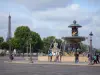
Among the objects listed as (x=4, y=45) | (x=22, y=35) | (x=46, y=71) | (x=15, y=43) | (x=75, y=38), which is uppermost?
Result: (x=22, y=35)

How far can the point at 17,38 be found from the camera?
140 meters

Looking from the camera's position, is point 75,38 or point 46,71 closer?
Result: point 46,71

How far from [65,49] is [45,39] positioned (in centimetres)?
11547

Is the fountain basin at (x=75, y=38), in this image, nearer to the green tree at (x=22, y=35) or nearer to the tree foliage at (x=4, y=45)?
the green tree at (x=22, y=35)

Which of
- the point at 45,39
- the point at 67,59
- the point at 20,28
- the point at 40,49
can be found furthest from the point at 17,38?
the point at 67,59

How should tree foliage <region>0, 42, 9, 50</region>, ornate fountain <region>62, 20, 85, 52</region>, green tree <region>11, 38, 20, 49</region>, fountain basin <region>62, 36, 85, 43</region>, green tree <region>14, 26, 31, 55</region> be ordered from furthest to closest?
tree foliage <region>0, 42, 9, 50</region> → green tree <region>14, 26, 31, 55</region> → green tree <region>11, 38, 20, 49</region> → ornate fountain <region>62, 20, 85, 52</region> → fountain basin <region>62, 36, 85, 43</region>

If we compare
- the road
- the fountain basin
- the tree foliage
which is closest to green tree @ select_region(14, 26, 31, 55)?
the tree foliage

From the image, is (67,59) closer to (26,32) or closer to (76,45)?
(76,45)

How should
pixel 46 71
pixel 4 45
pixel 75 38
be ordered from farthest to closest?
pixel 4 45 < pixel 75 38 < pixel 46 71

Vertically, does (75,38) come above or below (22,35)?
below

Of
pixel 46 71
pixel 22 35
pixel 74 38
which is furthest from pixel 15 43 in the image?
pixel 46 71

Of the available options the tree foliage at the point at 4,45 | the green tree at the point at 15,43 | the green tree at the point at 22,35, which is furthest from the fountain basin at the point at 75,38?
the tree foliage at the point at 4,45

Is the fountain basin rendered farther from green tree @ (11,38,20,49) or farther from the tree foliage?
the tree foliage

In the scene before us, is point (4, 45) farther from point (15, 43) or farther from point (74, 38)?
point (74, 38)
